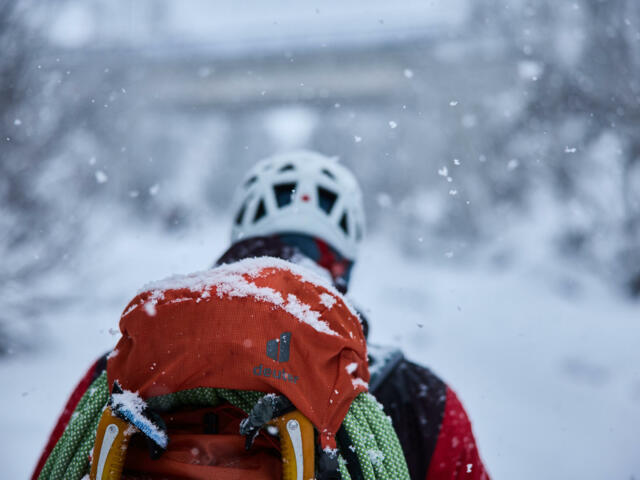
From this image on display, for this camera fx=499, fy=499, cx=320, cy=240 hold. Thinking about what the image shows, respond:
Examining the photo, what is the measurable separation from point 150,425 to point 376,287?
31.4ft

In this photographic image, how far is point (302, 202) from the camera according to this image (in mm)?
2150

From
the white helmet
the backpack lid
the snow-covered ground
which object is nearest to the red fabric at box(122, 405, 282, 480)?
the backpack lid

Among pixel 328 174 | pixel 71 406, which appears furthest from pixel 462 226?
pixel 71 406

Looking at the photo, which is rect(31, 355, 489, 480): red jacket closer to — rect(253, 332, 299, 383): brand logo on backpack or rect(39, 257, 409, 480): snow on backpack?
rect(39, 257, 409, 480): snow on backpack

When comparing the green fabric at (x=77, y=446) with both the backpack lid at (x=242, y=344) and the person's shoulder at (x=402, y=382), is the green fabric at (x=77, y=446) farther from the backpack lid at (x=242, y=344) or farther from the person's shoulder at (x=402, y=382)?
the person's shoulder at (x=402, y=382)

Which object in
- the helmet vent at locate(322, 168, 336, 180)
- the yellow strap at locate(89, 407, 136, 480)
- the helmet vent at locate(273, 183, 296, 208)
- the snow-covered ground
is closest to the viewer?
the yellow strap at locate(89, 407, 136, 480)

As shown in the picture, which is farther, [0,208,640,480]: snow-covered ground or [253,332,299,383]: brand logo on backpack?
[0,208,640,480]: snow-covered ground

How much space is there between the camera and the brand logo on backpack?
0.91 metres

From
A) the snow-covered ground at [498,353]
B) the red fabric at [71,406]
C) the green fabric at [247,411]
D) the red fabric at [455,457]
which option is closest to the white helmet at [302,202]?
the snow-covered ground at [498,353]

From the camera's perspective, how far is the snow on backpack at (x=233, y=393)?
0.90 metres

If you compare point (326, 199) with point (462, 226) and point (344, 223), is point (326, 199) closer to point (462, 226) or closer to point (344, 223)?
point (344, 223)

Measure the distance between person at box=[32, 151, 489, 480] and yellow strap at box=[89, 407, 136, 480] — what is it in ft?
1.39

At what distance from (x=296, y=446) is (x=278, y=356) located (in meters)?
0.16

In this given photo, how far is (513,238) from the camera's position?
11.6m
